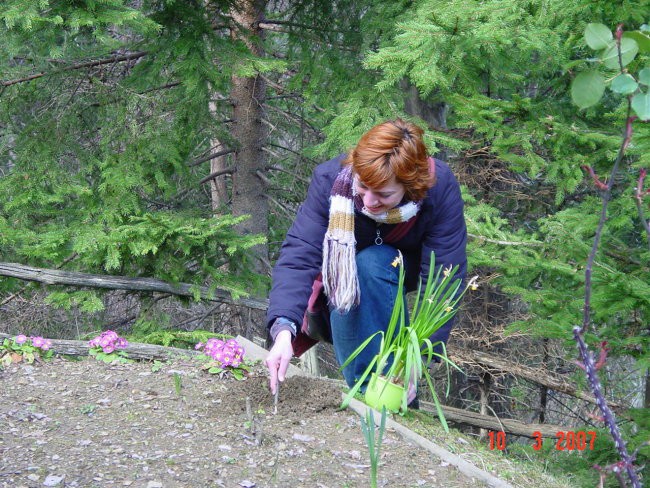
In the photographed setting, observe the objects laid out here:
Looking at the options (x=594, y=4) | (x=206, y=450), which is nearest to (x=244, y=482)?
(x=206, y=450)

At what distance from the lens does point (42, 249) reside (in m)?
5.07

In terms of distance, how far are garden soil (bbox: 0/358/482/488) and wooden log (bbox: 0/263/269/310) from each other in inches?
69.1

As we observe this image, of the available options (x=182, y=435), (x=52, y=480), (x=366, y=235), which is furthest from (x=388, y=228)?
(x=52, y=480)

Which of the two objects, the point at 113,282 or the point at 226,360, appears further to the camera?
the point at 113,282

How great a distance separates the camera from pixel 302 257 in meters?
2.83

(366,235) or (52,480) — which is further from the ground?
(366,235)

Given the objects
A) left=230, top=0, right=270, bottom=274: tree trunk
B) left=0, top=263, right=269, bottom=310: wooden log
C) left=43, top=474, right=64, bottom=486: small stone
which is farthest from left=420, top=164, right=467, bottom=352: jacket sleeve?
left=230, top=0, right=270, bottom=274: tree trunk

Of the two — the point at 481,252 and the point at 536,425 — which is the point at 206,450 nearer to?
the point at 481,252

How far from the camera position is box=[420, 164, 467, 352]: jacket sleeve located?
9.64 ft

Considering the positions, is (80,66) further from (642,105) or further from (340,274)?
(642,105)

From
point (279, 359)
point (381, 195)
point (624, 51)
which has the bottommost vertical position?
point (279, 359)

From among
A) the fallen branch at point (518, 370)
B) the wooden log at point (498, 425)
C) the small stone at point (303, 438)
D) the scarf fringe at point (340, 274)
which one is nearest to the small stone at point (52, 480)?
the small stone at point (303, 438)

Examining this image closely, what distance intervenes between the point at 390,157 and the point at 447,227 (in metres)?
0.55

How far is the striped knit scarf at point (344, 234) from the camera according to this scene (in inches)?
111
